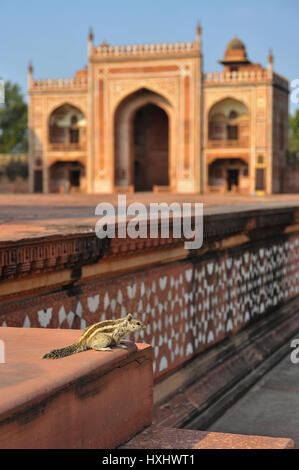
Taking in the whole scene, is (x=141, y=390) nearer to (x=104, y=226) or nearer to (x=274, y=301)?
(x=104, y=226)

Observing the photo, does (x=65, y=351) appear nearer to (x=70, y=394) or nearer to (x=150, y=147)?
(x=70, y=394)

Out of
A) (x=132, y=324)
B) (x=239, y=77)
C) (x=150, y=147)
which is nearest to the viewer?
(x=132, y=324)

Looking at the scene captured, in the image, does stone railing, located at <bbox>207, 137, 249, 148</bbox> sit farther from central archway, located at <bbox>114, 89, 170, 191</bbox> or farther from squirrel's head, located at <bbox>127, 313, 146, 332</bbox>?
squirrel's head, located at <bbox>127, 313, 146, 332</bbox>

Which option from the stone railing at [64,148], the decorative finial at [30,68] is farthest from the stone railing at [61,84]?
the stone railing at [64,148]

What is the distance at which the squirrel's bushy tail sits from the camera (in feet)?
5.30

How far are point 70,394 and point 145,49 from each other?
26.9 metres

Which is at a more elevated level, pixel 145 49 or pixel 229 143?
pixel 145 49

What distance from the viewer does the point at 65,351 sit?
5.42 feet

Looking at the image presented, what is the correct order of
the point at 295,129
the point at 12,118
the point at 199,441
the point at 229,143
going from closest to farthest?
the point at 199,441 → the point at 229,143 → the point at 12,118 → the point at 295,129

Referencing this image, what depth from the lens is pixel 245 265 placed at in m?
5.21

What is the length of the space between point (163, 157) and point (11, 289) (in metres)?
28.2

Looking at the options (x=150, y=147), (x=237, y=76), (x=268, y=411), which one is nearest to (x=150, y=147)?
(x=150, y=147)

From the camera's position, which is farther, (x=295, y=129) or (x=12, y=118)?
(x=295, y=129)

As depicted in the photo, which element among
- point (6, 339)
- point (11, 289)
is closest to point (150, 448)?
point (6, 339)
